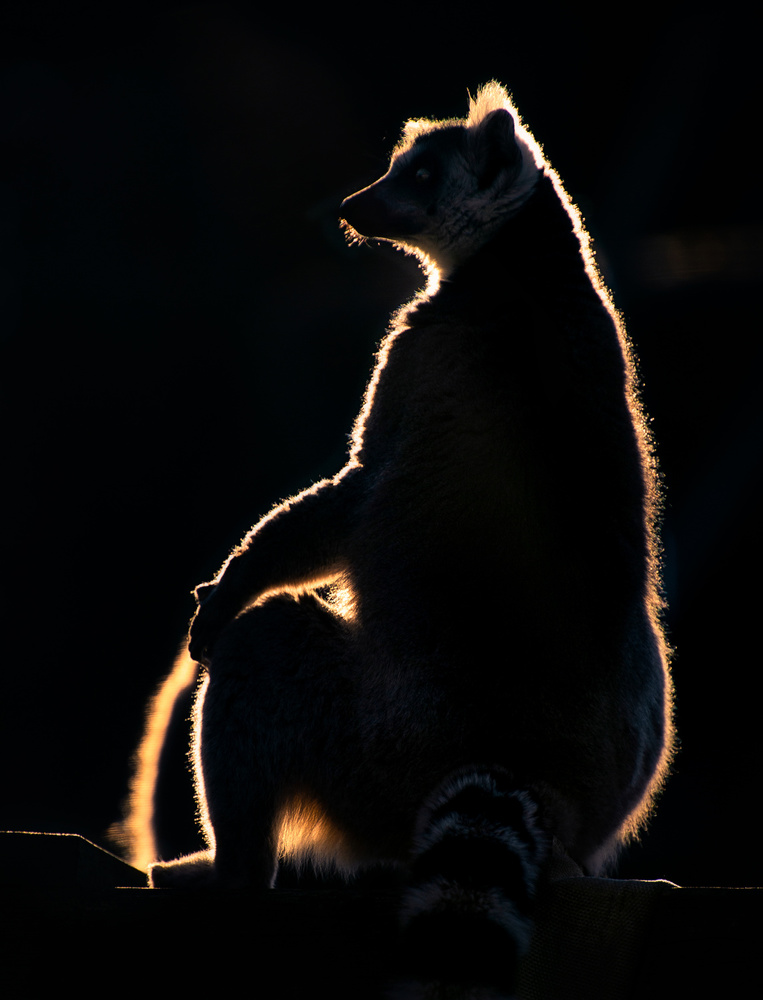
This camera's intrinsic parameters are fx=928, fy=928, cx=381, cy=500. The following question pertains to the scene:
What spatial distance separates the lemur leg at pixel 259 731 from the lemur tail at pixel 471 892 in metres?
0.28

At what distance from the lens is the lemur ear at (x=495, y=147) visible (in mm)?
2594

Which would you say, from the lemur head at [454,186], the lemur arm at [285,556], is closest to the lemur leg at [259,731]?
the lemur arm at [285,556]

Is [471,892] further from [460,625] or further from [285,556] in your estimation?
[285,556]

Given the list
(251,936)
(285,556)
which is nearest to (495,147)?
(285,556)

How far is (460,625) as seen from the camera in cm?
181

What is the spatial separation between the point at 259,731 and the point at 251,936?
54 cm

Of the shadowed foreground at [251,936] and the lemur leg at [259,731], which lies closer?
the shadowed foreground at [251,936]

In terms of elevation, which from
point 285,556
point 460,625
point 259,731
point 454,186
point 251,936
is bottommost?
point 251,936

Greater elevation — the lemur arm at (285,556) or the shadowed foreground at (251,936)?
the lemur arm at (285,556)

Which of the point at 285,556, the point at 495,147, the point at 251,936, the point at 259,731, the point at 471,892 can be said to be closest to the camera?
the point at 251,936

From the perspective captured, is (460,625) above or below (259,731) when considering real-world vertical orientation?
above

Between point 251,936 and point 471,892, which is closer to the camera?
point 251,936

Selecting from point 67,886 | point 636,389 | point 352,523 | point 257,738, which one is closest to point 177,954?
point 67,886

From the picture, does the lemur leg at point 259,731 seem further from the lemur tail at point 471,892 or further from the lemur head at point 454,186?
the lemur head at point 454,186
